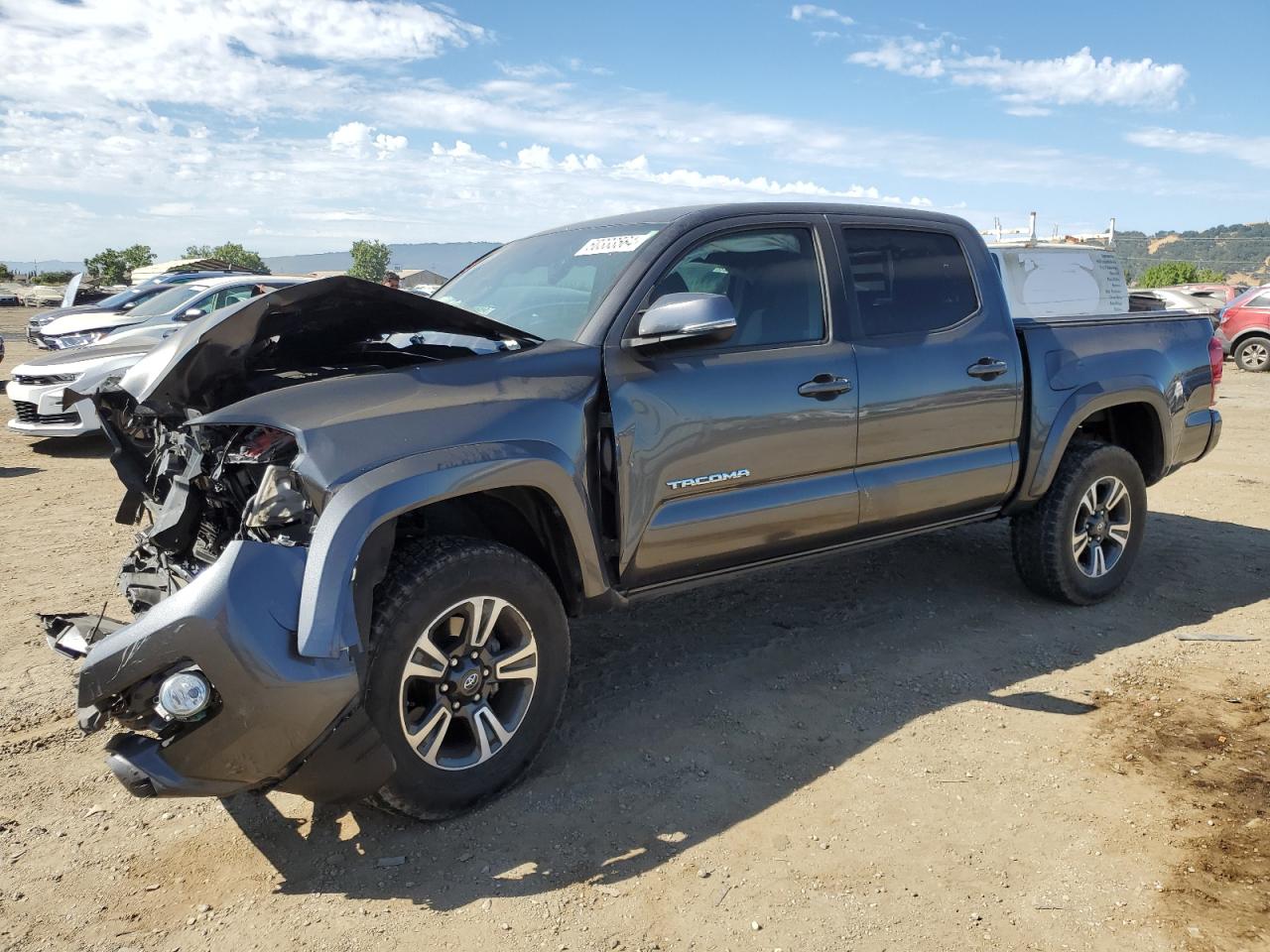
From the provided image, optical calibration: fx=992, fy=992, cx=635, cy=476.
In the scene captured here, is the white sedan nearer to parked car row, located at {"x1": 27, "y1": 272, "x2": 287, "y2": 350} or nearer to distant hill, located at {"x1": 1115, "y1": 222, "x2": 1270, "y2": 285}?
parked car row, located at {"x1": 27, "y1": 272, "x2": 287, "y2": 350}

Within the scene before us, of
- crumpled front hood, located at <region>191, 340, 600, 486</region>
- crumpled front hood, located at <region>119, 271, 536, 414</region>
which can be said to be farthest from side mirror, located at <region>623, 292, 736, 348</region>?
crumpled front hood, located at <region>119, 271, 536, 414</region>

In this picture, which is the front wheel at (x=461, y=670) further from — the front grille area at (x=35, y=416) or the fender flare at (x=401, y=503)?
the front grille area at (x=35, y=416)

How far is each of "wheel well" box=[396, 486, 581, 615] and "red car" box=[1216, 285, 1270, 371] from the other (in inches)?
→ 727

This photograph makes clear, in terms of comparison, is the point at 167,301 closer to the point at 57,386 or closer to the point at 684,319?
the point at 57,386

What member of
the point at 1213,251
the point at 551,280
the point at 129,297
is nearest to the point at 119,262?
the point at 129,297

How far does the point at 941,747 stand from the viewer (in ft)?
12.1

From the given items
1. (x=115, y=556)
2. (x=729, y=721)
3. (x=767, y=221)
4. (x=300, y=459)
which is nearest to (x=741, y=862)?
(x=729, y=721)

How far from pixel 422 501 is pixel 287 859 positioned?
118 cm

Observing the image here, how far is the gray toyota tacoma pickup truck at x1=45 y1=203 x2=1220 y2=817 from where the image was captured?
8.75ft

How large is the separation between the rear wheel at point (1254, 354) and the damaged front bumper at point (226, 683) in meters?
20.0

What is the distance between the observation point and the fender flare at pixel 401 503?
2686 millimetres

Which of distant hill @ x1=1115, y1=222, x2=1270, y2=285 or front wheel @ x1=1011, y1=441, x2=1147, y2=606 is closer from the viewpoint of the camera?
front wheel @ x1=1011, y1=441, x2=1147, y2=606

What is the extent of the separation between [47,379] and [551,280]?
7.48 meters

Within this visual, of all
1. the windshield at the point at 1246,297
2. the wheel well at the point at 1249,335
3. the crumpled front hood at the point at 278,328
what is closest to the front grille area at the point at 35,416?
the crumpled front hood at the point at 278,328
